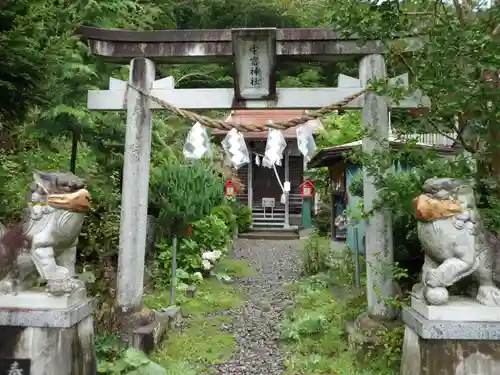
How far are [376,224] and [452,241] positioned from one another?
1.57m

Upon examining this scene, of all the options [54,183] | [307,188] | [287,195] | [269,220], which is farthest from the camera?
[269,220]

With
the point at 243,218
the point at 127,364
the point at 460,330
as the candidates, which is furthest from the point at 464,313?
the point at 243,218

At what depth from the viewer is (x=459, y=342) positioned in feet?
10.6

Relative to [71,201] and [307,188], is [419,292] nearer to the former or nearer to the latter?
[71,201]

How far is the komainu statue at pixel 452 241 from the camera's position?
128 inches

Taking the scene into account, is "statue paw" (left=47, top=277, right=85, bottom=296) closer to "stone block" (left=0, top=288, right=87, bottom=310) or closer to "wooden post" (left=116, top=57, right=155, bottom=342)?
"stone block" (left=0, top=288, right=87, bottom=310)

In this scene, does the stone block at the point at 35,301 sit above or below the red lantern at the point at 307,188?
below

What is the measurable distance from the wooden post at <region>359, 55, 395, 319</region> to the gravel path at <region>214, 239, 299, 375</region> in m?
1.33

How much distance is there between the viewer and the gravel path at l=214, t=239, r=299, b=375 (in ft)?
15.8

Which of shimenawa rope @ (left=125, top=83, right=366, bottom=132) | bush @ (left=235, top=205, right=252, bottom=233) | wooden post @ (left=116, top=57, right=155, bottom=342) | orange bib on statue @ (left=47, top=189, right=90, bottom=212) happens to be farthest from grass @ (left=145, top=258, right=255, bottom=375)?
bush @ (left=235, top=205, right=252, bottom=233)

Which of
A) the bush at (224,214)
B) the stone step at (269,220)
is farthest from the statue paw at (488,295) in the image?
the stone step at (269,220)

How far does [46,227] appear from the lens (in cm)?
348

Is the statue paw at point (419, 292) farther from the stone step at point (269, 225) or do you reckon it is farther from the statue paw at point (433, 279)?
the stone step at point (269, 225)

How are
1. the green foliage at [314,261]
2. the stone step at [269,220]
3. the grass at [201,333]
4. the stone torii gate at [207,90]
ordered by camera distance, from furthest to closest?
the stone step at [269,220], the green foliage at [314,261], the stone torii gate at [207,90], the grass at [201,333]
